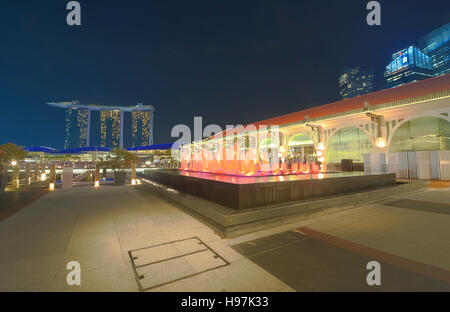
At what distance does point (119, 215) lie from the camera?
17.1ft

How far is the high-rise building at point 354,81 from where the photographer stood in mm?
119500

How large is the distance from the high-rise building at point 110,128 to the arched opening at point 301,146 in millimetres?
126515

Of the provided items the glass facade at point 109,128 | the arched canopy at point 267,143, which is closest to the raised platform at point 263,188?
the arched canopy at point 267,143

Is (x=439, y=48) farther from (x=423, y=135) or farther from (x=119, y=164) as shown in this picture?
(x=119, y=164)

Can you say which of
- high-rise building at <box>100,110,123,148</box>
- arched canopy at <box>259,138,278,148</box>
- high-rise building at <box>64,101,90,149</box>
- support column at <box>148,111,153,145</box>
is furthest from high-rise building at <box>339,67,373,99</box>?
high-rise building at <box>64,101,90,149</box>

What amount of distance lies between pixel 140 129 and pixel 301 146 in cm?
11808

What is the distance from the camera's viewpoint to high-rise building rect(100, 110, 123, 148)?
403 feet

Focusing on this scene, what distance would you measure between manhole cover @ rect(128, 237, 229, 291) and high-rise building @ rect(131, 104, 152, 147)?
126 metres

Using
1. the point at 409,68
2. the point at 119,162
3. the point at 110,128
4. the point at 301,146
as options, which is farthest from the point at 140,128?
the point at 409,68

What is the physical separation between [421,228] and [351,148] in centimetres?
1737

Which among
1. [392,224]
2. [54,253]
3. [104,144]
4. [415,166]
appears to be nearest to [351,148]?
[415,166]

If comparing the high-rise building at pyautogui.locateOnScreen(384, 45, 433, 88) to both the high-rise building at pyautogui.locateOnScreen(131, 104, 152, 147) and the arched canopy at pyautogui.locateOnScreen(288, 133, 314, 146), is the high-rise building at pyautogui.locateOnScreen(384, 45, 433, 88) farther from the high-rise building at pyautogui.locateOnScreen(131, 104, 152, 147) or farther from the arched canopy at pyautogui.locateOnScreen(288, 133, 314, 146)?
the high-rise building at pyautogui.locateOnScreen(131, 104, 152, 147)

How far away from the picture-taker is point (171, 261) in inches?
108

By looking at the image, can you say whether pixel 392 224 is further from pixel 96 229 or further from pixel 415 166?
pixel 415 166
